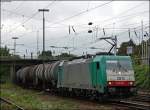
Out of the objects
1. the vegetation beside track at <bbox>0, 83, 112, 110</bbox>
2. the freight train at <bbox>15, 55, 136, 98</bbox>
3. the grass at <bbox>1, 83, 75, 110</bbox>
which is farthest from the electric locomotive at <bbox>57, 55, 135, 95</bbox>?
the grass at <bbox>1, 83, 75, 110</bbox>

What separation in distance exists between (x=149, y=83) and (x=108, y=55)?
17.7 m

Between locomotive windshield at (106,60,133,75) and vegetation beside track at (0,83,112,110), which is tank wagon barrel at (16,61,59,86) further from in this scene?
locomotive windshield at (106,60,133,75)

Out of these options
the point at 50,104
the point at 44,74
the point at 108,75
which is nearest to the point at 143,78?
the point at 44,74

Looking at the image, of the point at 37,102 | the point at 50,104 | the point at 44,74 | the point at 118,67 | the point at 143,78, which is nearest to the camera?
the point at 50,104

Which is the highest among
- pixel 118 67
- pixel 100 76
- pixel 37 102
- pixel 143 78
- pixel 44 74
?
pixel 118 67

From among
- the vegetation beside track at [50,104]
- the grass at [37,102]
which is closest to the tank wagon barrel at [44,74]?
the grass at [37,102]

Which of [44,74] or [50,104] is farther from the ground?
[44,74]

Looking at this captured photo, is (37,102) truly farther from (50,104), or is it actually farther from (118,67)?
(118,67)

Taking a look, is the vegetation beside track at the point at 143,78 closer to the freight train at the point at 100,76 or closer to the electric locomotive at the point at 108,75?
the freight train at the point at 100,76

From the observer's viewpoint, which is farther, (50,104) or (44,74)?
(44,74)

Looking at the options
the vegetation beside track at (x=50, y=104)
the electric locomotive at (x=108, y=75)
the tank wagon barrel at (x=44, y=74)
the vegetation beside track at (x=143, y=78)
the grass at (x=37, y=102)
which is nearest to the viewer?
the vegetation beside track at (x=50, y=104)

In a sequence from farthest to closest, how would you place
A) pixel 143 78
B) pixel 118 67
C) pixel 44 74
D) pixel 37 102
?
pixel 143 78
pixel 44 74
pixel 37 102
pixel 118 67

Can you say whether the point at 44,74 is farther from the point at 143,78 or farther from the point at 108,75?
the point at 108,75

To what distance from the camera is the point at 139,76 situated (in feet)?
154
